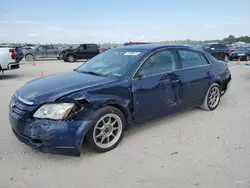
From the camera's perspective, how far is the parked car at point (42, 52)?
24.9m

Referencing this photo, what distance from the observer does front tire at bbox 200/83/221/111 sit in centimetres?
539

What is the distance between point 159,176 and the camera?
9.64 feet

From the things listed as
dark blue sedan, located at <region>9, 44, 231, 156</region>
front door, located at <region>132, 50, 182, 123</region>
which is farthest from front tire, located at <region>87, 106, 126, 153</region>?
front door, located at <region>132, 50, 182, 123</region>

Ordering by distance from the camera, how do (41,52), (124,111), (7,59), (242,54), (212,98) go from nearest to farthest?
(124,111) < (212,98) < (7,59) < (242,54) < (41,52)

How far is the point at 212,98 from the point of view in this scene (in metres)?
5.57

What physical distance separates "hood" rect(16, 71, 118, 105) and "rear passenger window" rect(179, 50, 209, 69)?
65.6 inches

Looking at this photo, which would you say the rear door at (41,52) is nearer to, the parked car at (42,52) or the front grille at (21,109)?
the parked car at (42,52)

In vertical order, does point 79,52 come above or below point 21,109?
→ above

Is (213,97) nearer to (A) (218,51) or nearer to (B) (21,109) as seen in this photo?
(B) (21,109)

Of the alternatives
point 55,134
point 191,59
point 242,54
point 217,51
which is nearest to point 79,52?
point 217,51

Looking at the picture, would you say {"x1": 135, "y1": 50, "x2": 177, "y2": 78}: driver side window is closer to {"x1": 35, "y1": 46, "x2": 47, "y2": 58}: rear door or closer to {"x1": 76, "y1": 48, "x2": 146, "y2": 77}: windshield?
{"x1": 76, "y1": 48, "x2": 146, "y2": 77}: windshield

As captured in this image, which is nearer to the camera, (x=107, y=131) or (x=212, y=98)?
(x=107, y=131)

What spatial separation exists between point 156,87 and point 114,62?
0.88 m

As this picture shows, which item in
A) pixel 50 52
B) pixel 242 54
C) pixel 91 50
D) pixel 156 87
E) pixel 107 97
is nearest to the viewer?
pixel 107 97
